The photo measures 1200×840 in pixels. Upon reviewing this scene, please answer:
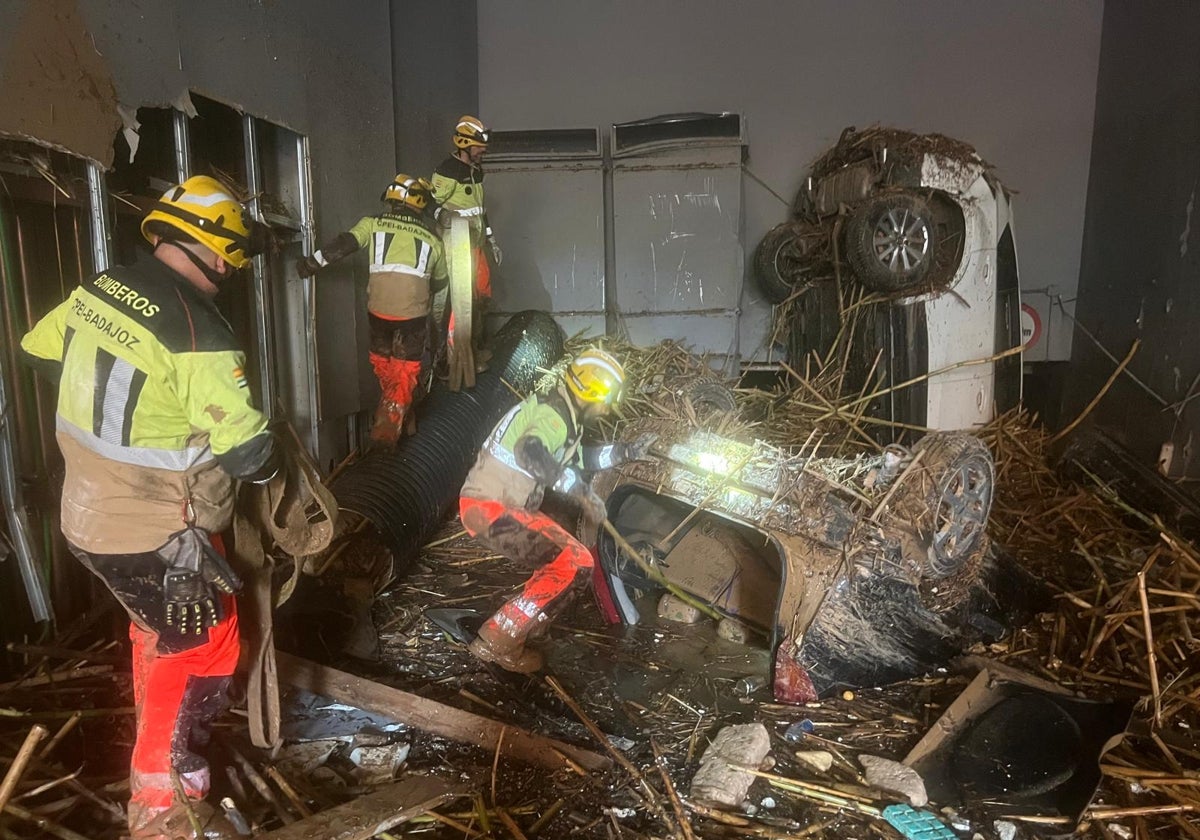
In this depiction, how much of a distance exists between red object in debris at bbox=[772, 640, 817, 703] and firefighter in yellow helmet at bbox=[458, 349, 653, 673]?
110cm

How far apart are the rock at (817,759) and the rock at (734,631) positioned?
3.50 ft

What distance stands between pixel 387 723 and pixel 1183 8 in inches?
317

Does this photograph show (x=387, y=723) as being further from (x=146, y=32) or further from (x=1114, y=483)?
(x=1114, y=483)

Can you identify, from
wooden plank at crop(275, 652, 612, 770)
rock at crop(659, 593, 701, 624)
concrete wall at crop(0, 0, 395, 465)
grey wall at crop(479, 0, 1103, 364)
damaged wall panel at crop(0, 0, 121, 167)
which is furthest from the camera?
grey wall at crop(479, 0, 1103, 364)

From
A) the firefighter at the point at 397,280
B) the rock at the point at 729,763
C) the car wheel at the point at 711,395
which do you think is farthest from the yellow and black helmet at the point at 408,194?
the rock at the point at 729,763

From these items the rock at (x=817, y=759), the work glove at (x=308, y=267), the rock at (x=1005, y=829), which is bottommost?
the rock at (x=1005, y=829)

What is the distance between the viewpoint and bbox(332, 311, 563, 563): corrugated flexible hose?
13.7 ft

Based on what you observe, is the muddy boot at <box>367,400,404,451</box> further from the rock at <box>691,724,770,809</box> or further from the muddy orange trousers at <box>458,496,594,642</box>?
the rock at <box>691,724,770,809</box>

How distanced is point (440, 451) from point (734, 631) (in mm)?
2323

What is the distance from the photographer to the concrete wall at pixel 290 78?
2.99 meters

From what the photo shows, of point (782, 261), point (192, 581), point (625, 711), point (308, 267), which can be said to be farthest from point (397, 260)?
point (782, 261)

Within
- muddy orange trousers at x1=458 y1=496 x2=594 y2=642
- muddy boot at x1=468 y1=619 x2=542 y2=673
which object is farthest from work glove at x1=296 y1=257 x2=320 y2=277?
muddy boot at x1=468 y1=619 x2=542 y2=673

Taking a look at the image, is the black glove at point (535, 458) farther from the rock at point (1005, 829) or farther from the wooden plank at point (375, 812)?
the rock at point (1005, 829)

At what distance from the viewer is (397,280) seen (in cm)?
483
